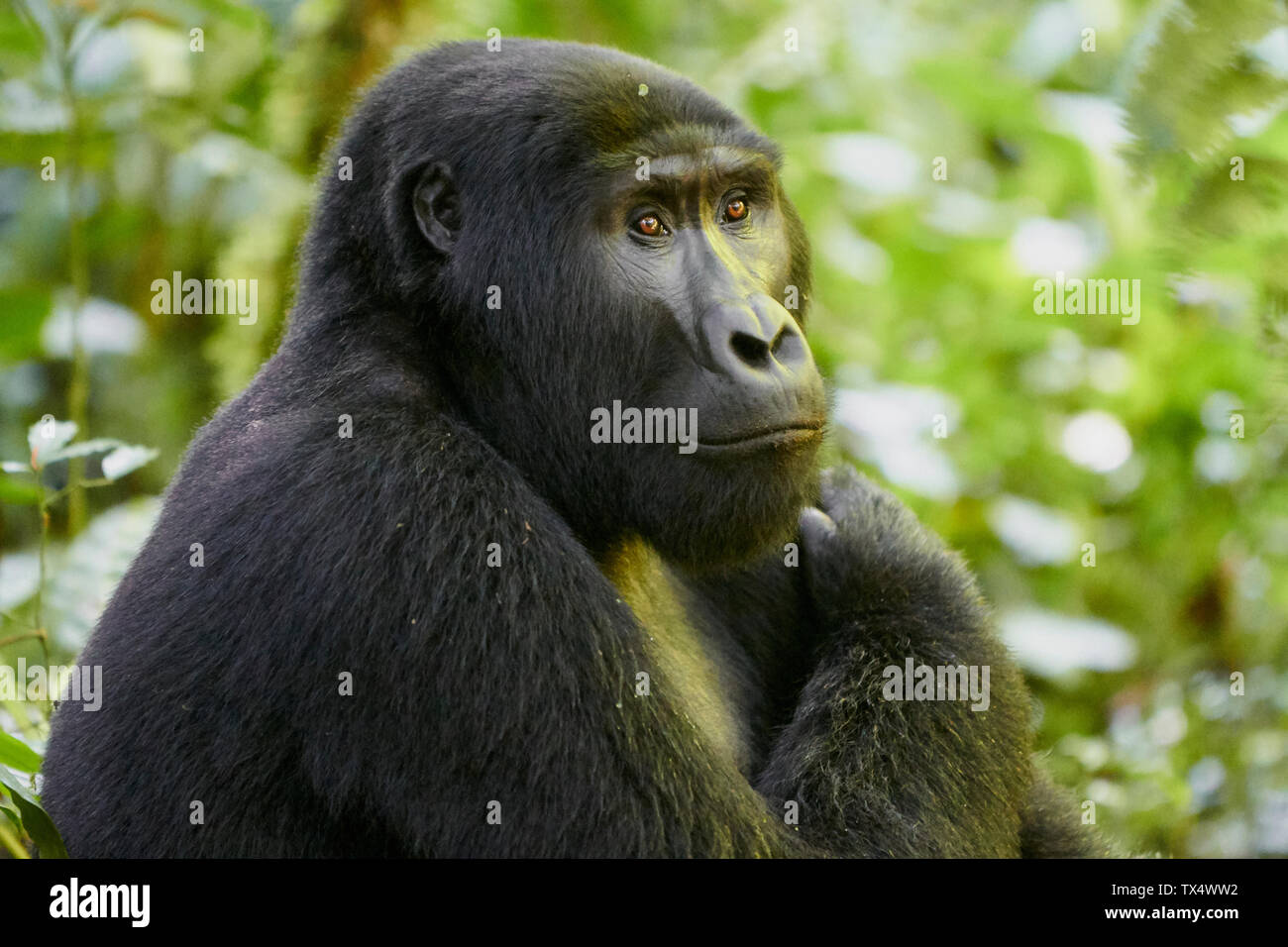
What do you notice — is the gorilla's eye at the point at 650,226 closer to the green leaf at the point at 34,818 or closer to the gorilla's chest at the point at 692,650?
the gorilla's chest at the point at 692,650

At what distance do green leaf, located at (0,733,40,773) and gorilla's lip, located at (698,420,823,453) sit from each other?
156 cm

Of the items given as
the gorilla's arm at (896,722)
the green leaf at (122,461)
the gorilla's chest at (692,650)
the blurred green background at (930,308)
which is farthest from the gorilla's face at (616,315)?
the blurred green background at (930,308)

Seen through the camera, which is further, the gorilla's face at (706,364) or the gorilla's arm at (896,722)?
the gorilla's arm at (896,722)

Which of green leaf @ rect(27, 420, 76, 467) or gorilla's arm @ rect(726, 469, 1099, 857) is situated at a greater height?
green leaf @ rect(27, 420, 76, 467)

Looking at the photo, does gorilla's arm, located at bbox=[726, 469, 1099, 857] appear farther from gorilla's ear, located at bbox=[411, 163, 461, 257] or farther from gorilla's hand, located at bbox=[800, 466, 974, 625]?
gorilla's ear, located at bbox=[411, 163, 461, 257]

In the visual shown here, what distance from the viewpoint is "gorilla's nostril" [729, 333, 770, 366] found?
312 centimetres

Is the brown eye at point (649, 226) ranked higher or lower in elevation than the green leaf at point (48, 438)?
higher

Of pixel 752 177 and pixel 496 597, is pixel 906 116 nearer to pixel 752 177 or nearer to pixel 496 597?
pixel 752 177

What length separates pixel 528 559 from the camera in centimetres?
292

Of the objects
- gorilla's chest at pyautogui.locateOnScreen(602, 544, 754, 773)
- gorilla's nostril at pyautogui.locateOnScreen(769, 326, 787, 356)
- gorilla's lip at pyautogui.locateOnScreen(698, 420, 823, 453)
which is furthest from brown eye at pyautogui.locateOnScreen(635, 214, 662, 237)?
gorilla's chest at pyautogui.locateOnScreen(602, 544, 754, 773)

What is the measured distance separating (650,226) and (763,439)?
61 cm

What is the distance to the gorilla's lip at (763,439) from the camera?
10.2ft

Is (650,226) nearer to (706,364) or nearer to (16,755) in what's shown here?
(706,364)

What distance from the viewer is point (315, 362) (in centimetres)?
331
